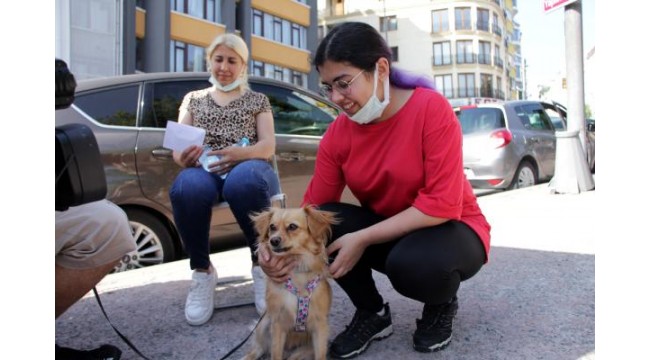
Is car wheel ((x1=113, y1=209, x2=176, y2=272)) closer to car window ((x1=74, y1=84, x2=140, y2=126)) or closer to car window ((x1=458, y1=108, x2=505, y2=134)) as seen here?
car window ((x1=74, y1=84, x2=140, y2=126))

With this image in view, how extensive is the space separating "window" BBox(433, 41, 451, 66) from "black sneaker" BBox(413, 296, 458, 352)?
57.3m

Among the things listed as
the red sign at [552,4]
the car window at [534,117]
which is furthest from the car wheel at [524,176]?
the red sign at [552,4]

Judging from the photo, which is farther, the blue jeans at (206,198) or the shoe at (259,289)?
the shoe at (259,289)

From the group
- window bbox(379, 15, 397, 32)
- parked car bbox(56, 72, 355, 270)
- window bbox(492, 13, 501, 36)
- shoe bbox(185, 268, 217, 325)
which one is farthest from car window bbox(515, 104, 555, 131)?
window bbox(492, 13, 501, 36)

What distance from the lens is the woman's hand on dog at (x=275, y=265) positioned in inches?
96.0

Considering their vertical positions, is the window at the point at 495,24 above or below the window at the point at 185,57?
above

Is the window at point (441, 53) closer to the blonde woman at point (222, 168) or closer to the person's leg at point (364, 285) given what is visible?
the blonde woman at point (222, 168)

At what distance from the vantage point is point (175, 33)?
78.5 feet

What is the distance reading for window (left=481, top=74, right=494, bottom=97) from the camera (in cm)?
5722

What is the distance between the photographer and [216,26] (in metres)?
26.3

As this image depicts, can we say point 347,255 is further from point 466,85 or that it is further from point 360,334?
point 466,85

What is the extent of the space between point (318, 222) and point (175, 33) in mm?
23601

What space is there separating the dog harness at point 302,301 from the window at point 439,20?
57.8 metres

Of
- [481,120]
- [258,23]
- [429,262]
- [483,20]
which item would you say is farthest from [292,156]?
[483,20]
